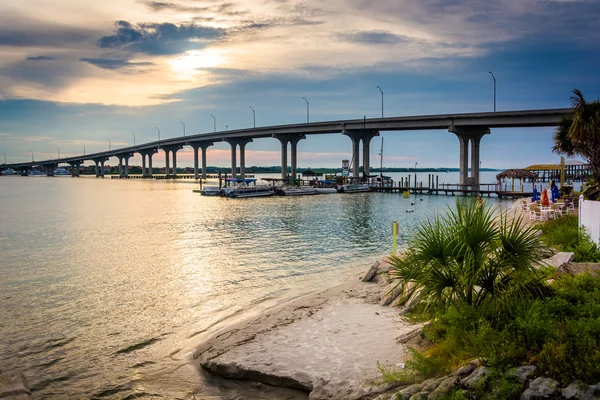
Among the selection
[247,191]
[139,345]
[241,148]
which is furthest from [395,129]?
[139,345]

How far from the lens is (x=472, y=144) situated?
84.6 metres

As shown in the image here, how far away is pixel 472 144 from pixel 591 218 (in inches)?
2861

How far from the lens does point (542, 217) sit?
Result: 90.4ft

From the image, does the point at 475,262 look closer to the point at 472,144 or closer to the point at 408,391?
the point at 408,391

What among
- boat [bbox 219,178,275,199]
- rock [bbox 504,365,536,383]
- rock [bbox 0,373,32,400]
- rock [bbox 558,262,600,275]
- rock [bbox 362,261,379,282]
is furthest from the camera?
boat [bbox 219,178,275,199]

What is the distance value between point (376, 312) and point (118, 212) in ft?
155

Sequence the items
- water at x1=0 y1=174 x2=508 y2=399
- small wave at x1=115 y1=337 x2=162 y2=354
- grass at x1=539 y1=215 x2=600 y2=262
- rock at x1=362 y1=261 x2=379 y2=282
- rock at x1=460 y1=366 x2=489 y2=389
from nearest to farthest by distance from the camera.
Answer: rock at x1=460 y1=366 x2=489 y2=389
water at x1=0 y1=174 x2=508 y2=399
small wave at x1=115 y1=337 x2=162 y2=354
grass at x1=539 y1=215 x2=600 y2=262
rock at x1=362 y1=261 x2=379 y2=282

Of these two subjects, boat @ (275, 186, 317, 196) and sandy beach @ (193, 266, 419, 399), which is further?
boat @ (275, 186, 317, 196)

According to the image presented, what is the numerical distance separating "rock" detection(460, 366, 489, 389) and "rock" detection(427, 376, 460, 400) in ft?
0.40

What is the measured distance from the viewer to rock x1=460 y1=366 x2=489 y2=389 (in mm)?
6562

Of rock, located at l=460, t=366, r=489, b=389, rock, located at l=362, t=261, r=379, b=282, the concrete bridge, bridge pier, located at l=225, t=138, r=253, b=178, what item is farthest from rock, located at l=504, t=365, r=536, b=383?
bridge pier, located at l=225, t=138, r=253, b=178

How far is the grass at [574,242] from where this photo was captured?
13.8m

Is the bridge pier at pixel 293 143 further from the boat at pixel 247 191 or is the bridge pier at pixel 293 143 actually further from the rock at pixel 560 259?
the rock at pixel 560 259

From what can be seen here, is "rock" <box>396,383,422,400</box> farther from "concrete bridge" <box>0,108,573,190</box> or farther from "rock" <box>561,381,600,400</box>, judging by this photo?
"concrete bridge" <box>0,108,573,190</box>
